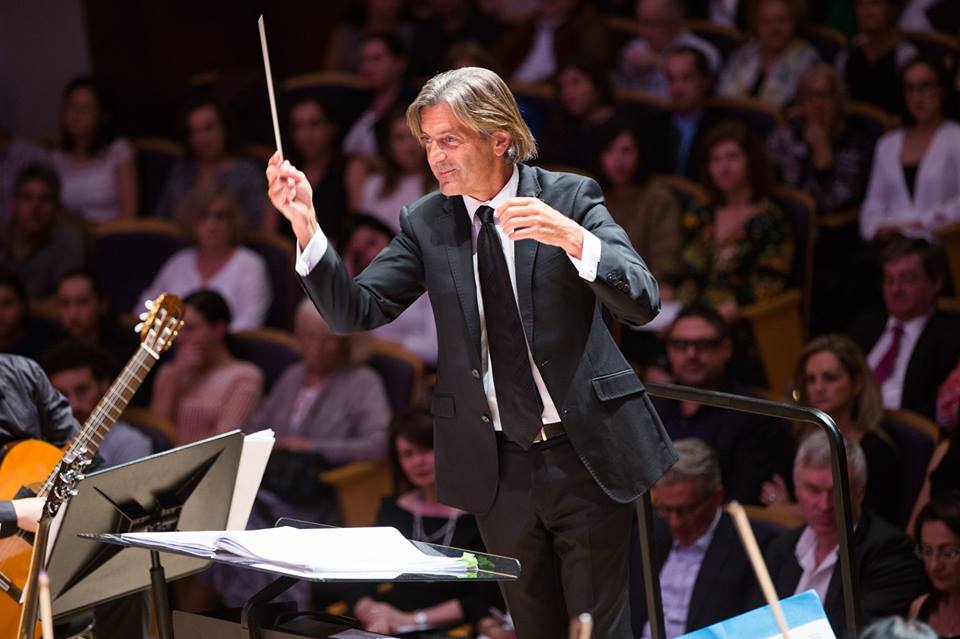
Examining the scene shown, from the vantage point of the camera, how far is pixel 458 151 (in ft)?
6.95

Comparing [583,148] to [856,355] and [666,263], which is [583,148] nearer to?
[666,263]

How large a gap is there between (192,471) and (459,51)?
3498 mm

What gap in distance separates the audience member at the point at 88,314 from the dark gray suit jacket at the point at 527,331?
3.20 m

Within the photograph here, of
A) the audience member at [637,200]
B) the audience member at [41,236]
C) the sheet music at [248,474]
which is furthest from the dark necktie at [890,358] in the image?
the audience member at [41,236]

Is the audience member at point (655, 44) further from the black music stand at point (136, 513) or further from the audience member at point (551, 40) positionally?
the black music stand at point (136, 513)

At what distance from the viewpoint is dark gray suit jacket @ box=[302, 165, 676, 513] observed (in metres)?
2.14

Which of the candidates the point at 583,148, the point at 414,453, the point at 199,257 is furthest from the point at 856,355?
the point at 199,257

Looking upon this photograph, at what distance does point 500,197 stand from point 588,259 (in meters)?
0.26

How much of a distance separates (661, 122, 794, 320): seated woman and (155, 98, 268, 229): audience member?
1876 mm

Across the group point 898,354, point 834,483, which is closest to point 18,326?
point 898,354

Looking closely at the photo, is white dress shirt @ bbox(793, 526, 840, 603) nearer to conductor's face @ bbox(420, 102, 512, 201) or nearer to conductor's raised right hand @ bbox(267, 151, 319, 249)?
conductor's face @ bbox(420, 102, 512, 201)

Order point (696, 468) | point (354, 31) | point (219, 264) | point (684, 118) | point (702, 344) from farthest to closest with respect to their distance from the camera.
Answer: point (354, 31) < point (684, 118) < point (219, 264) < point (702, 344) < point (696, 468)

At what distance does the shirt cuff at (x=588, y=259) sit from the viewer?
1996 millimetres

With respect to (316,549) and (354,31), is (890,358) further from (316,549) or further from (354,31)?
(354,31)
